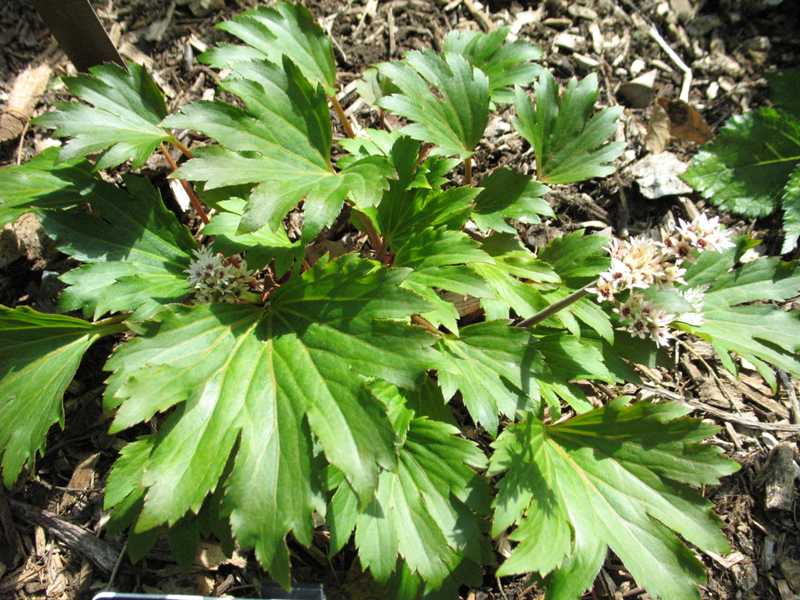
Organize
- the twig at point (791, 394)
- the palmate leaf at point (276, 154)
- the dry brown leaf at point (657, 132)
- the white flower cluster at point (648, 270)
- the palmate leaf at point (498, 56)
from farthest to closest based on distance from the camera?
the dry brown leaf at point (657, 132), the twig at point (791, 394), the palmate leaf at point (498, 56), the palmate leaf at point (276, 154), the white flower cluster at point (648, 270)

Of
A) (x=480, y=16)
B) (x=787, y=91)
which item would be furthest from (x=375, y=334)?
(x=787, y=91)

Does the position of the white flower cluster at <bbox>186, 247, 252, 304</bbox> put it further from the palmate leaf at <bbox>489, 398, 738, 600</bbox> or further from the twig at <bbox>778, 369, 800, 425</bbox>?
the twig at <bbox>778, 369, 800, 425</bbox>

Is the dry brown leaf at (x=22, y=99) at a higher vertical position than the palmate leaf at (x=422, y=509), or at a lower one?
higher

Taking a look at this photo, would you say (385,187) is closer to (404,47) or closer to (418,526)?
(418,526)

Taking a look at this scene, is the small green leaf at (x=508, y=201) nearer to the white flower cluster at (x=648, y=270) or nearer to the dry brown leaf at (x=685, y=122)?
the white flower cluster at (x=648, y=270)

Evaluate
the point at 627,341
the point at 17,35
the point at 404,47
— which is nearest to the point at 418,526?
the point at 627,341

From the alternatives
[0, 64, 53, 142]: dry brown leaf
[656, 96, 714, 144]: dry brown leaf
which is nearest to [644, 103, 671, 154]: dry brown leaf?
[656, 96, 714, 144]: dry brown leaf

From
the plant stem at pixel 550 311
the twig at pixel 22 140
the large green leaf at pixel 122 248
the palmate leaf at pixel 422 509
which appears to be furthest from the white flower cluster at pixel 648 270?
the twig at pixel 22 140
